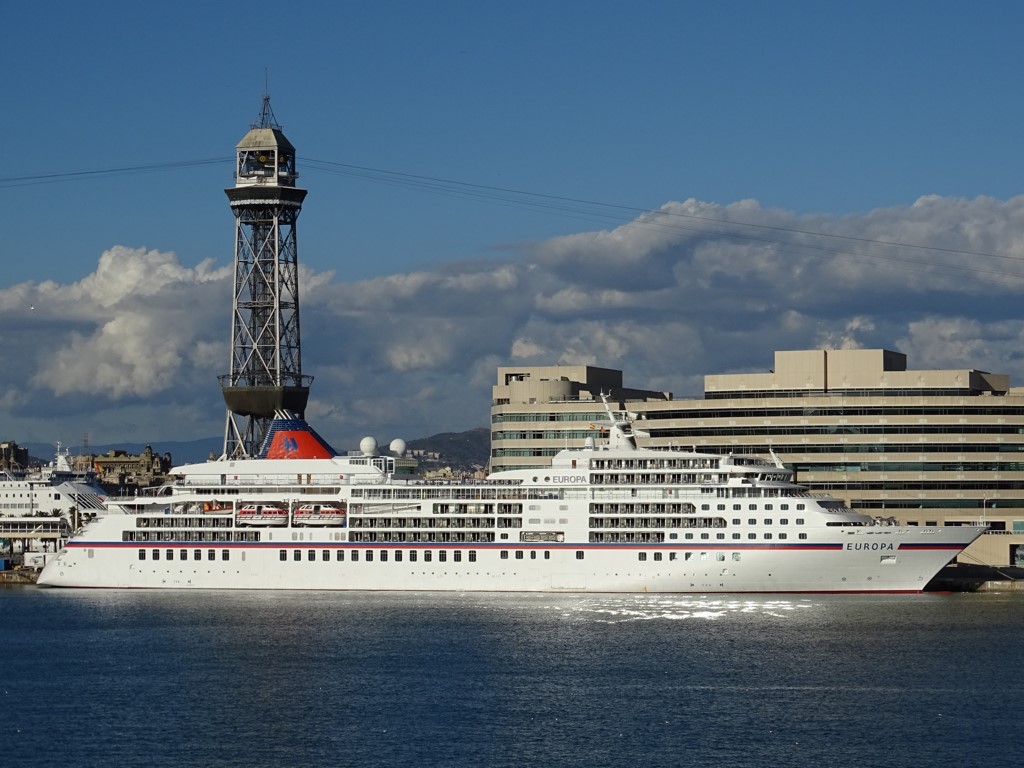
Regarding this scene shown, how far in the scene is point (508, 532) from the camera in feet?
312

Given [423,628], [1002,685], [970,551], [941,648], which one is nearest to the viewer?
[1002,685]

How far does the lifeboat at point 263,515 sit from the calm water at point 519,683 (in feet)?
32.3

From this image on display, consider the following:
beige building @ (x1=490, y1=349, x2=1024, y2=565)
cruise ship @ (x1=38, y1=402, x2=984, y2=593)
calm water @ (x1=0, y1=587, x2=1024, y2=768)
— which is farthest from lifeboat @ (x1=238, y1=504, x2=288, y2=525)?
beige building @ (x1=490, y1=349, x2=1024, y2=565)

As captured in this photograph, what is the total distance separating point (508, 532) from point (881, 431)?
35.4 metres

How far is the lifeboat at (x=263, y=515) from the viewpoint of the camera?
98750mm

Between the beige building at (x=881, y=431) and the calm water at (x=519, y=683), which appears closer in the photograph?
the calm water at (x=519, y=683)

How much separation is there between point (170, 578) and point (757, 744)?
5565 centimetres

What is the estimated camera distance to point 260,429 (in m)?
140

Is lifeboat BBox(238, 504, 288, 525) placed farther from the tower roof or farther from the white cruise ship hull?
the tower roof

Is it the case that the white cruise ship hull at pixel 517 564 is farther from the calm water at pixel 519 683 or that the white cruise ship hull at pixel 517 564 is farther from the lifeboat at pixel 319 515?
the calm water at pixel 519 683

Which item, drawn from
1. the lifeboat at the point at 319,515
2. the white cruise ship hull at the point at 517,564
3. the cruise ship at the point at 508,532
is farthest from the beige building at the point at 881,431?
the lifeboat at the point at 319,515

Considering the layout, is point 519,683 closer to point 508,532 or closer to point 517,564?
point 517,564

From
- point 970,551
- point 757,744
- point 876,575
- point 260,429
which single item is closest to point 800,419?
point 970,551

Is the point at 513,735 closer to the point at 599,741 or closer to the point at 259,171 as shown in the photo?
the point at 599,741
